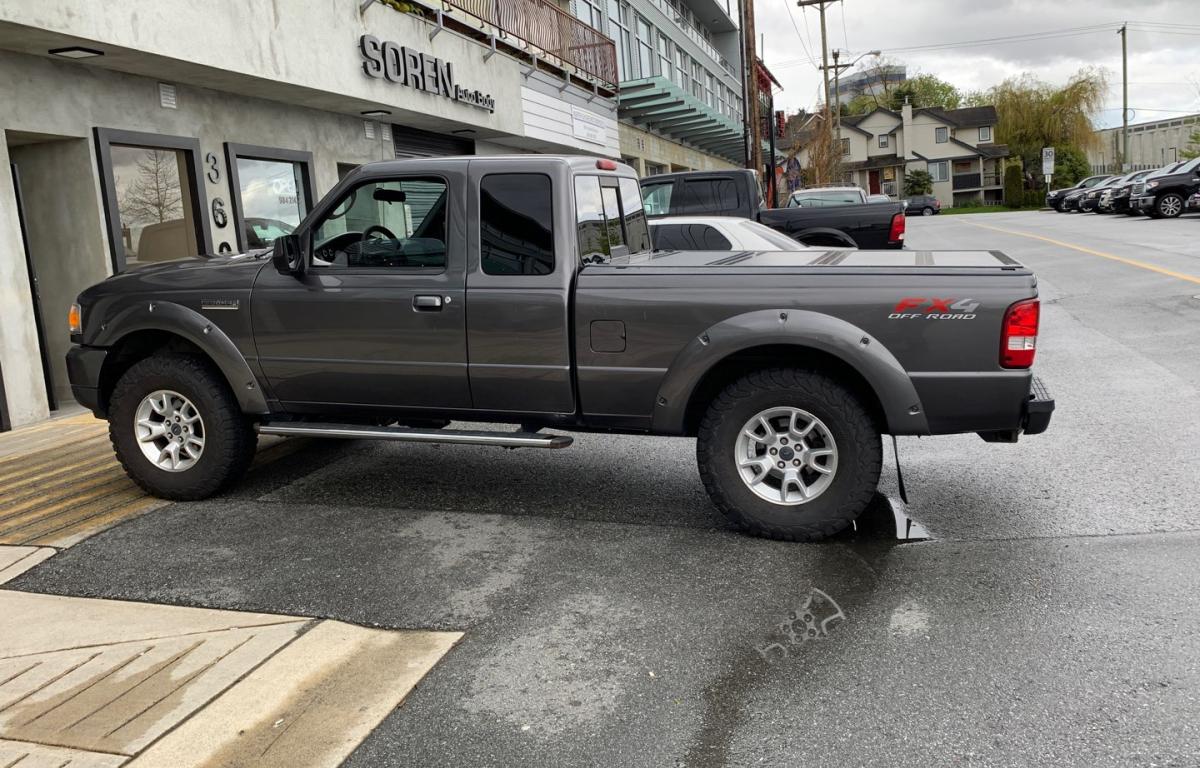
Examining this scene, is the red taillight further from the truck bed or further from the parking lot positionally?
the parking lot

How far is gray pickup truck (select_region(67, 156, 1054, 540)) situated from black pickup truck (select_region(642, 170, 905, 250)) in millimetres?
7618

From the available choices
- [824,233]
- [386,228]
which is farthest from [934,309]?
[824,233]

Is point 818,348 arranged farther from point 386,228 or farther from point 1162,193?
point 1162,193

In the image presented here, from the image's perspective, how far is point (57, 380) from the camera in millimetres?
9914

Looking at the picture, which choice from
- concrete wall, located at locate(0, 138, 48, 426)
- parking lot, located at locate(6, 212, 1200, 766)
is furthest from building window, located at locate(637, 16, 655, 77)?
parking lot, located at locate(6, 212, 1200, 766)

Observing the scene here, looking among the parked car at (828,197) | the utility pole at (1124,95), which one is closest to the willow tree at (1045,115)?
the utility pole at (1124,95)

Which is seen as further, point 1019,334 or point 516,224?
point 516,224

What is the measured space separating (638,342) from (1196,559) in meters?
2.71

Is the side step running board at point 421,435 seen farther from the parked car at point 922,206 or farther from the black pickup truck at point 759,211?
the parked car at point 922,206

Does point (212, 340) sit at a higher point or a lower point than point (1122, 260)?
higher

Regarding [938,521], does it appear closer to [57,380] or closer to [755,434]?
[755,434]

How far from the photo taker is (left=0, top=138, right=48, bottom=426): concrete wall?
28.0ft

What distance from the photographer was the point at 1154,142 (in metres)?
106

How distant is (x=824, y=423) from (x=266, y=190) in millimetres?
9729
